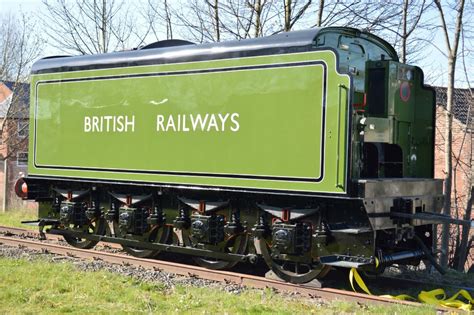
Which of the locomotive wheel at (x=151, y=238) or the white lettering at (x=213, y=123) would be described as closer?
the white lettering at (x=213, y=123)

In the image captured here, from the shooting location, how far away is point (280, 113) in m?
7.96

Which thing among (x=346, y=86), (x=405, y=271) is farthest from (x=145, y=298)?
(x=405, y=271)

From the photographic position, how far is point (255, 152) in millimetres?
8188

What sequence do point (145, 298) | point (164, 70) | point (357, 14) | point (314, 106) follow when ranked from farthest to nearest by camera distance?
1. point (357, 14)
2. point (164, 70)
3. point (314, 106)
4. point (145, 298)

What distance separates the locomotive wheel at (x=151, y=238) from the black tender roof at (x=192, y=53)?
2661 millimetres

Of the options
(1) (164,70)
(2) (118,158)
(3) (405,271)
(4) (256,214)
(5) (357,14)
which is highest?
(5) (357,14)

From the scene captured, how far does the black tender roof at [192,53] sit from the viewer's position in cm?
785

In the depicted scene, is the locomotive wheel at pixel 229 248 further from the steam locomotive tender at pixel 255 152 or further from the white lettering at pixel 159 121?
the white lettering at pixel 159 121

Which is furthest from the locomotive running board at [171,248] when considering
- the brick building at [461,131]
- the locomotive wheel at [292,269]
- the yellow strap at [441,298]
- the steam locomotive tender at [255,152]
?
the brick building at [461,131]

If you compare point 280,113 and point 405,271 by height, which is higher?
point 280,113

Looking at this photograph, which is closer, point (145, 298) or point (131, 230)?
point (145, 298)

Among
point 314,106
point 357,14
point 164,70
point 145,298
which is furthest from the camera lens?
point 357,14

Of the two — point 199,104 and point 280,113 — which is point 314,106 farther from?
point 199,104

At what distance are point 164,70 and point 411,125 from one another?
12.3ft
